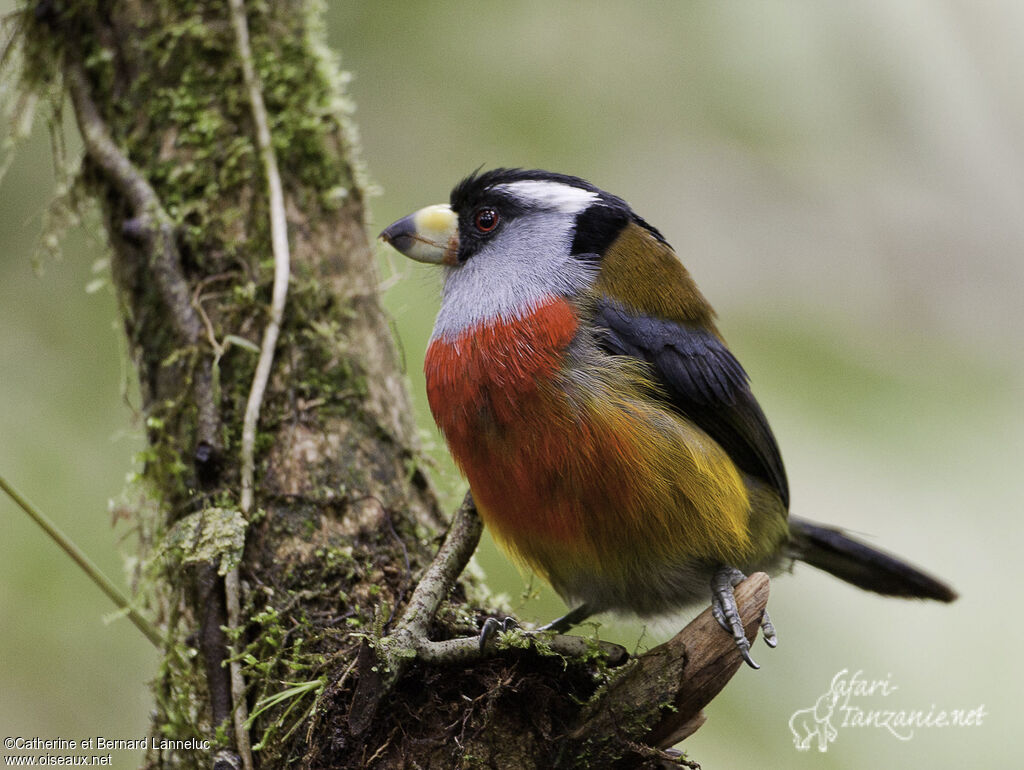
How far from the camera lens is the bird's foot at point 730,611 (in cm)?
202

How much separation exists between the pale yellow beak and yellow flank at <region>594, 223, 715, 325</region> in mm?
555

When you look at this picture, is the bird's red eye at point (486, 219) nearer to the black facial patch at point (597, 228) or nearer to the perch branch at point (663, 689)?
the black facial patch at point (597, 228)

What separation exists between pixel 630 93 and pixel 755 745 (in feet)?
11.7

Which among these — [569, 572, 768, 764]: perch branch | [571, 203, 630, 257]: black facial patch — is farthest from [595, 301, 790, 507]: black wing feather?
[569, 572, 768, 764]: perch branch

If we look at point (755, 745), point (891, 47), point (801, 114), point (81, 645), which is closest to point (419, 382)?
point (81, 645)

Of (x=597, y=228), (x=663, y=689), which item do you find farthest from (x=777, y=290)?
(x=663, y=689)

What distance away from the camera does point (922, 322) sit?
490 cm

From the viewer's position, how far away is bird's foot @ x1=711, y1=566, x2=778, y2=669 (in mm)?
2016

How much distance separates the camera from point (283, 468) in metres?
2.62

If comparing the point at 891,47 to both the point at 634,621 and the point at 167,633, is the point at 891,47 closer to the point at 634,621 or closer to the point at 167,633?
the point at 634,621

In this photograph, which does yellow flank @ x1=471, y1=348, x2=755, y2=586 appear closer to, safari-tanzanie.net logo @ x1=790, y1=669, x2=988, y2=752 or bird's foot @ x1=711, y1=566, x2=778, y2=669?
bird's foot @ x1=711, y1=566, x2=778, y2=669

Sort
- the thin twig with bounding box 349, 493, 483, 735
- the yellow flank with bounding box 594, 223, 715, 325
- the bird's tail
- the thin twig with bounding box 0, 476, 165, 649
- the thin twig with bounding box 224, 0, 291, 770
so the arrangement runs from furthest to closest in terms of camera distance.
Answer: the bird's tail → the yellow flank with bounding box 594, 223, 715, 325 → the thin twig with bounding box 0, 476, 165, 649 → the thin twig with bounding box 224, 0, 291, 770 → the thin twig with bounding box 349, 493, 483, 735

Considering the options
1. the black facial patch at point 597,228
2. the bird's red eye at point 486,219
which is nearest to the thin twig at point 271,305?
the bird's red eye at point 486,219

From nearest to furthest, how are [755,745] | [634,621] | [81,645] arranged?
[634,621], [755,745], [81,645]
